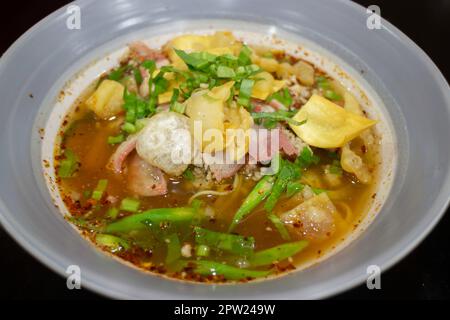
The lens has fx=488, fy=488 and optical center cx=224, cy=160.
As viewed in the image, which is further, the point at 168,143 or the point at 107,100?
the point at 107,100

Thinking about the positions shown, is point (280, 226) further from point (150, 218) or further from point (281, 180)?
point (150, 218)

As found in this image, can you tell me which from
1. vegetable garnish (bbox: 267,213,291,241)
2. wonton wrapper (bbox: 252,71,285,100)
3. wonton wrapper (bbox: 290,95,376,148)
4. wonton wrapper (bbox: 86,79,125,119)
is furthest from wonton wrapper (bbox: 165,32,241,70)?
vegetable garnish (bbox: 267,213,291,241)

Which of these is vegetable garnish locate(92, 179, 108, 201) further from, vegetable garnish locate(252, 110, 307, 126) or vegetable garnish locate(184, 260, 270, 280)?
vegetable garnish locate(252, 110, 307, 126)

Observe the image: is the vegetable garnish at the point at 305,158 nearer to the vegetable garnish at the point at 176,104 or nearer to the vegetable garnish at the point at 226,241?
the vegetable garnish at the point at 226,241

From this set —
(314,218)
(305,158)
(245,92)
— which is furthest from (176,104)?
(314,218)

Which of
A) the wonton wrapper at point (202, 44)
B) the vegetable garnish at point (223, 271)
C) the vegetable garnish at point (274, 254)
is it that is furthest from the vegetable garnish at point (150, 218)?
the wonton wrapper at point (202, 44)

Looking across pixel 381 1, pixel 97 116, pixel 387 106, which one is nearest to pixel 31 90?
pixel 97 116
